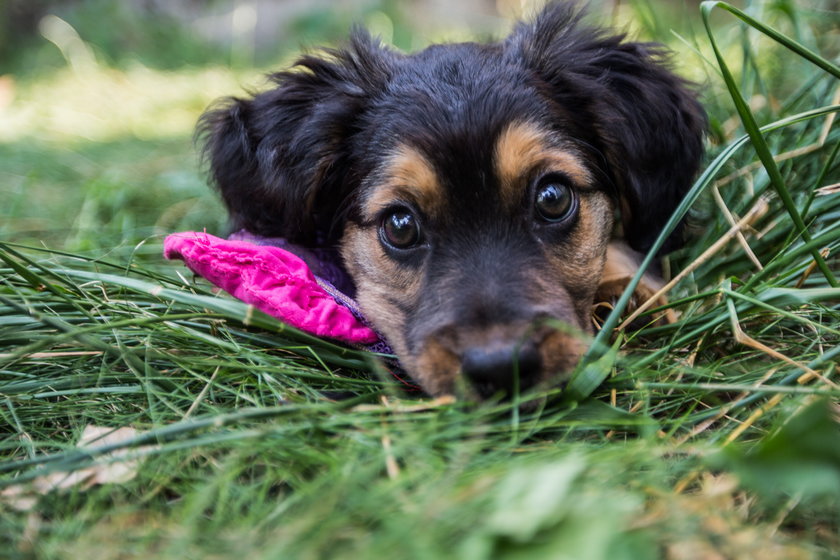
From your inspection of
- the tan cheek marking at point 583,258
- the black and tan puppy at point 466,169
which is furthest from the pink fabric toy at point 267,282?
the tan cheek marking at point 583,258

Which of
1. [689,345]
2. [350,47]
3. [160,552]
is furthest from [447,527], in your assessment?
A: [350,47]

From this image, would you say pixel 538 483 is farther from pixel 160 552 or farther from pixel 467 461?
pixel 160 552

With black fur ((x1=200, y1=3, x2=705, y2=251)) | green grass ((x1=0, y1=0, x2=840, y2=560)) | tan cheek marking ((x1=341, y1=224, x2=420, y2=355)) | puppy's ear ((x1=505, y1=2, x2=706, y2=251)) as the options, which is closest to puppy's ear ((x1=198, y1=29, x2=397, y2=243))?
black fur ((x1=200, y1=3, x2=705, y2=251))

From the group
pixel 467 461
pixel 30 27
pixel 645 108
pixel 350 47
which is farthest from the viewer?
pixel 30 27

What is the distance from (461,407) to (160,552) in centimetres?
89

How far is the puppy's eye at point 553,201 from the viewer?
2668 mm

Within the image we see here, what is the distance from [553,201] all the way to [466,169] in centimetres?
37

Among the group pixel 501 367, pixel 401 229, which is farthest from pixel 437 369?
pixel 401 229

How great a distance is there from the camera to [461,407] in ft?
6.67

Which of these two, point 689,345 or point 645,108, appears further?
point 645,108

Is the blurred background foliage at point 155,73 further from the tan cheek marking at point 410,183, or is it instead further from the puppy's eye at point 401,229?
→ the puppy's eye at point 401,229

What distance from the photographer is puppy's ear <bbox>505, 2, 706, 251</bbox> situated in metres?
2.85

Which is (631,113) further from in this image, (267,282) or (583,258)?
(267,282)

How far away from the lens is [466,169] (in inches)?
101
